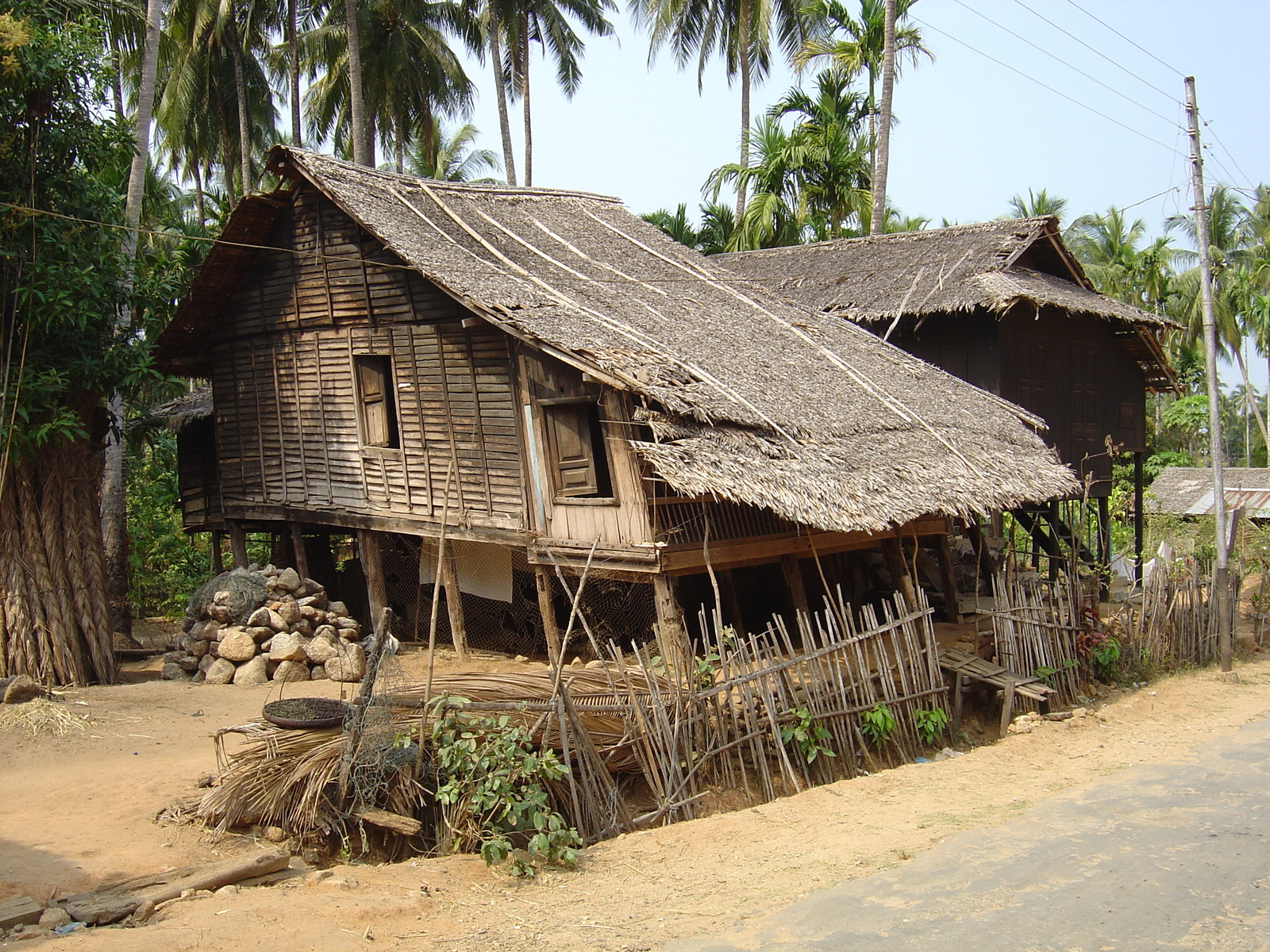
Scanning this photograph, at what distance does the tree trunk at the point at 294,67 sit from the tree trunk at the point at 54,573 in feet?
54.6

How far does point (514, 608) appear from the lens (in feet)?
44.9

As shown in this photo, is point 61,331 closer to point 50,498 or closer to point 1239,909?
point 50,498

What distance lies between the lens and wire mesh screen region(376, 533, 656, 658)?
41.5ft

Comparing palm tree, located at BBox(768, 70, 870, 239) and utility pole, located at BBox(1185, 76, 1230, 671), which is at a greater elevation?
palm tree, located at BBox(768, 70, 870, 239)

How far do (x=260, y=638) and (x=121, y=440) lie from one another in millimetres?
3784

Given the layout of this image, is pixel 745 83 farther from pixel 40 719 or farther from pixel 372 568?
pixel 40 719

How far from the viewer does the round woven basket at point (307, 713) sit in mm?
7191

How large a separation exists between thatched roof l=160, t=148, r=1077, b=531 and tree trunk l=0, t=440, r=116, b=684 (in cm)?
359

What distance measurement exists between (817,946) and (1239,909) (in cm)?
221

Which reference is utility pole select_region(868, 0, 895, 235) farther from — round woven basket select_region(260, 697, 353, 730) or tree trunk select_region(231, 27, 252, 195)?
round woven basket select_region(260, 697, 353, 730)

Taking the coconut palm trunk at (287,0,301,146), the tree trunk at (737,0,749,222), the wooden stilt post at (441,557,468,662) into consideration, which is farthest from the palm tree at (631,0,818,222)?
the wooden stilt post at (441,557,468,662)

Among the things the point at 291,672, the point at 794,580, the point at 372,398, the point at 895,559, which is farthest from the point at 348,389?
the point at 895,559

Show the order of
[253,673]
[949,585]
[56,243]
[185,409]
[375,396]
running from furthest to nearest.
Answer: [185,409], [949,585], [375,396], [253,673], [56,243]

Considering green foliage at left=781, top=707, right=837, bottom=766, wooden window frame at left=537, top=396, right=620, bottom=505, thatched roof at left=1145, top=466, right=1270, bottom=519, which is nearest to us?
green foliage at left=781, top=707, right=837, bottom=766
